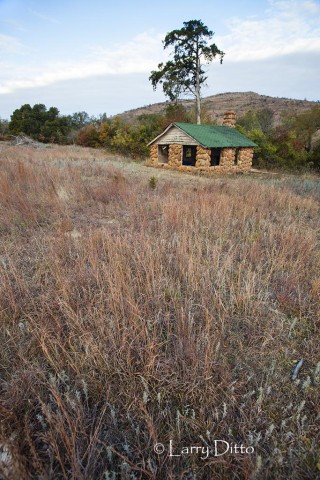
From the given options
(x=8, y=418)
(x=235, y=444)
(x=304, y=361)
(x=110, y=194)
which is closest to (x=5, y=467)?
(x=8, y=418)

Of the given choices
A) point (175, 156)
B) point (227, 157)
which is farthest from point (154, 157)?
point (227, 157)

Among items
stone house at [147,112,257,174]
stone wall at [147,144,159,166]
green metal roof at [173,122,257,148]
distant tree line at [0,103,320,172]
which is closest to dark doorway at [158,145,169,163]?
stone house at [147,112,257,174]

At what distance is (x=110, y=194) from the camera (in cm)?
674

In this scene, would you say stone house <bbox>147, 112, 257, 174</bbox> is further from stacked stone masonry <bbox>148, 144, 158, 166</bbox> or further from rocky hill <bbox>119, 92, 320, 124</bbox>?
rocky hill <bbox>119, 92, 320, 124</bbox>

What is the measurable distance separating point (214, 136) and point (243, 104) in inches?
2142

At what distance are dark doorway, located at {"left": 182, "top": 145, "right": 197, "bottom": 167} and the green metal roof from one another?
102 inches

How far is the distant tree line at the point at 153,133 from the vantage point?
68.7 feet

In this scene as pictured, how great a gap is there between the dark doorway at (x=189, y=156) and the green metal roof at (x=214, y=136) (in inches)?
102

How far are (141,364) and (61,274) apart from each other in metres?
1.43

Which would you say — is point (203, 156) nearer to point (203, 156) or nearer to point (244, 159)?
point (203, 156)

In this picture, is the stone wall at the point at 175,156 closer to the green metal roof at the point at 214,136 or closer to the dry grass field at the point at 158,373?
the green metal roof at the point at 214,136

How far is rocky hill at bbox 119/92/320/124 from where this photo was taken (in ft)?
179

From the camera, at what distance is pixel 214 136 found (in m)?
17.4

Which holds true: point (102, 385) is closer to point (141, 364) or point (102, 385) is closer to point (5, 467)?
point (141, 364)
